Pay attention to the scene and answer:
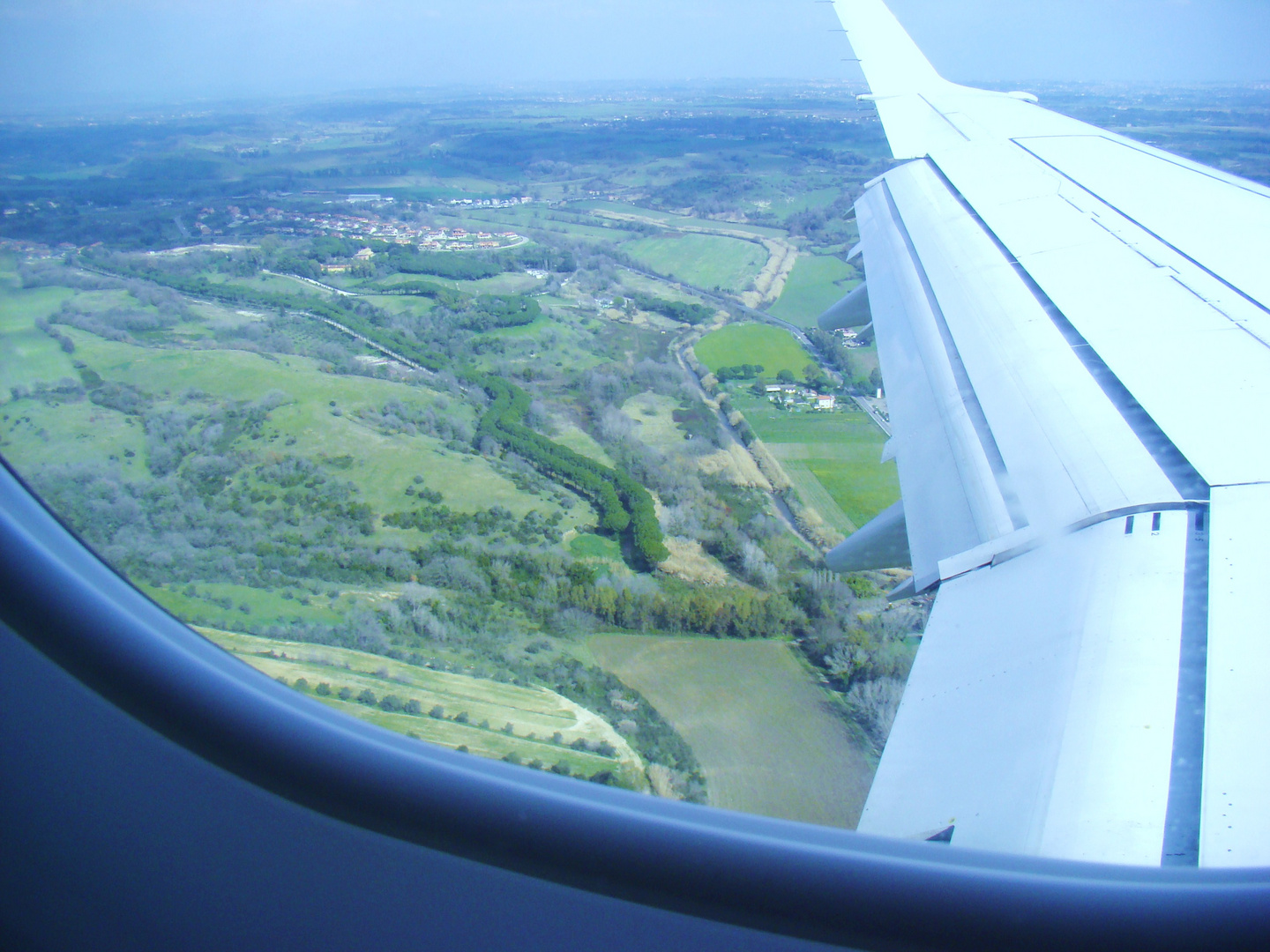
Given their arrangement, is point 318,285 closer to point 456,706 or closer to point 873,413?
point 873,413

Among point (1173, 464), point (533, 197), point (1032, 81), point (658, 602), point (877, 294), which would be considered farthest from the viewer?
point (533, 197)

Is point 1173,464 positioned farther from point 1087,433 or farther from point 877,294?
point 877,294

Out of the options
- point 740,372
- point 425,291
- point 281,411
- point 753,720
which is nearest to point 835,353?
point 740,372

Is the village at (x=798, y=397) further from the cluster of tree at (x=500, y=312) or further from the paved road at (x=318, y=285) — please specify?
the paved road at (x=318, y=285)

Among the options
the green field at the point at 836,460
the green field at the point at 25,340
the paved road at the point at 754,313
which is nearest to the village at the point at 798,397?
the green field at the point at 836,460

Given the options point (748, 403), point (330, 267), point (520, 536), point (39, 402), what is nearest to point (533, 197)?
point (330, 267)
